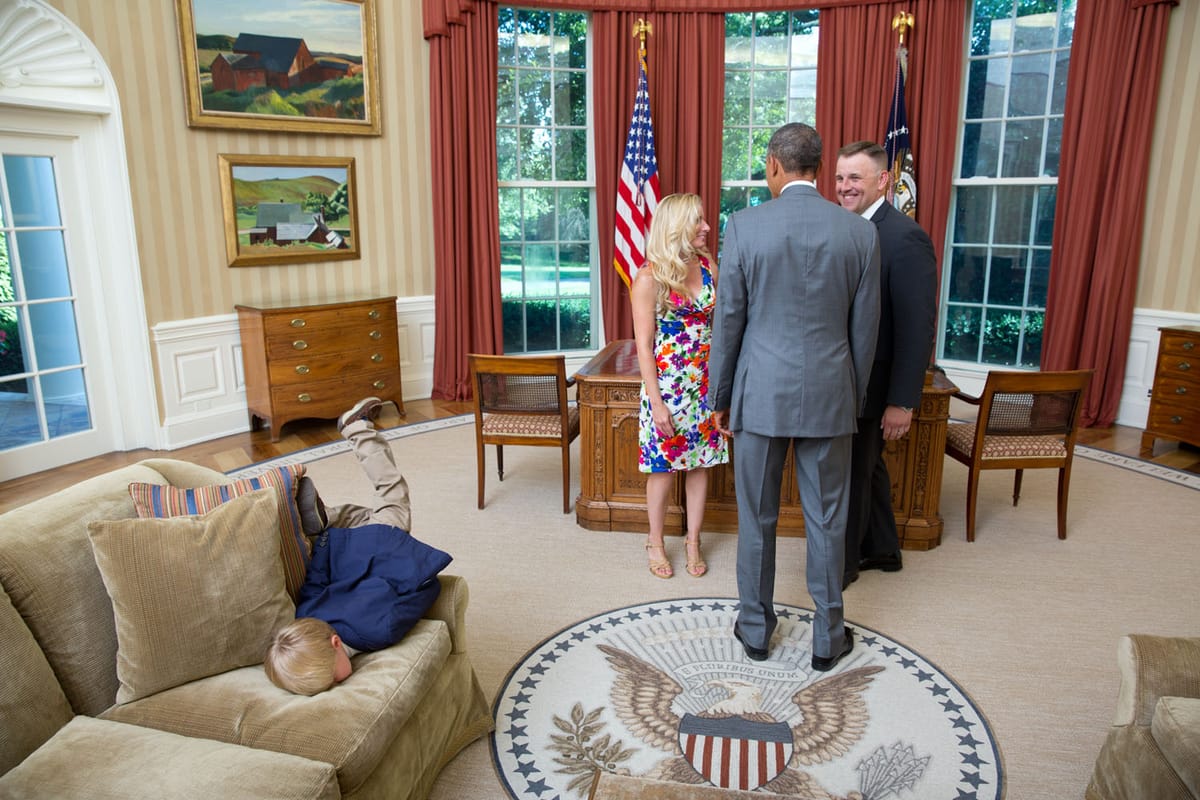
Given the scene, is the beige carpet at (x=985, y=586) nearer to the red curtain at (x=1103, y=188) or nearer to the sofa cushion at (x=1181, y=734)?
the sofa cushion at (x=1181, y=734)

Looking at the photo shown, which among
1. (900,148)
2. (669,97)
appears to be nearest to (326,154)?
(669,97)

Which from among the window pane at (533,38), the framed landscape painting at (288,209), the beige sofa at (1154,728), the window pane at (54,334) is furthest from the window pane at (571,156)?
the beige sofa at (1154,728)

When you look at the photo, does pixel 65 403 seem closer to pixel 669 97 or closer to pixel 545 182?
pixel 545 182

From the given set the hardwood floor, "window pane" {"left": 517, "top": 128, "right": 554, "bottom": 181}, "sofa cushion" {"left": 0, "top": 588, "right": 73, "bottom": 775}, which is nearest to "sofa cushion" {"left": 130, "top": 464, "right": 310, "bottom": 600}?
"sofa cushion" {"left": 0, "top": 588, "right": 73, "bottom": 775}

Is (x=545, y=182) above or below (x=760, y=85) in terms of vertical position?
below

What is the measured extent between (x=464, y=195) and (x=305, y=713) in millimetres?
5101

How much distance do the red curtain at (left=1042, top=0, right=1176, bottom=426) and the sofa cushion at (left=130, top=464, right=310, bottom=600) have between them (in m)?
5.46

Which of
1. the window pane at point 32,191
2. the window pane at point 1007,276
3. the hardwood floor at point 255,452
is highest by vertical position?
the window pane at point 32,191

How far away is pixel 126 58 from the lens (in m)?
4.87

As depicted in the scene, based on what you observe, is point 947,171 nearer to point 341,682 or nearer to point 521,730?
point 521,730

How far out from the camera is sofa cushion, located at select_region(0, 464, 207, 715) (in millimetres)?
1807

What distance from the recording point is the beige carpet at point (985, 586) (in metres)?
2.51

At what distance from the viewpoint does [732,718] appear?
251 centimetres

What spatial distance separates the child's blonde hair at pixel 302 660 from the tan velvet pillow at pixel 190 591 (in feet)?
0.35
